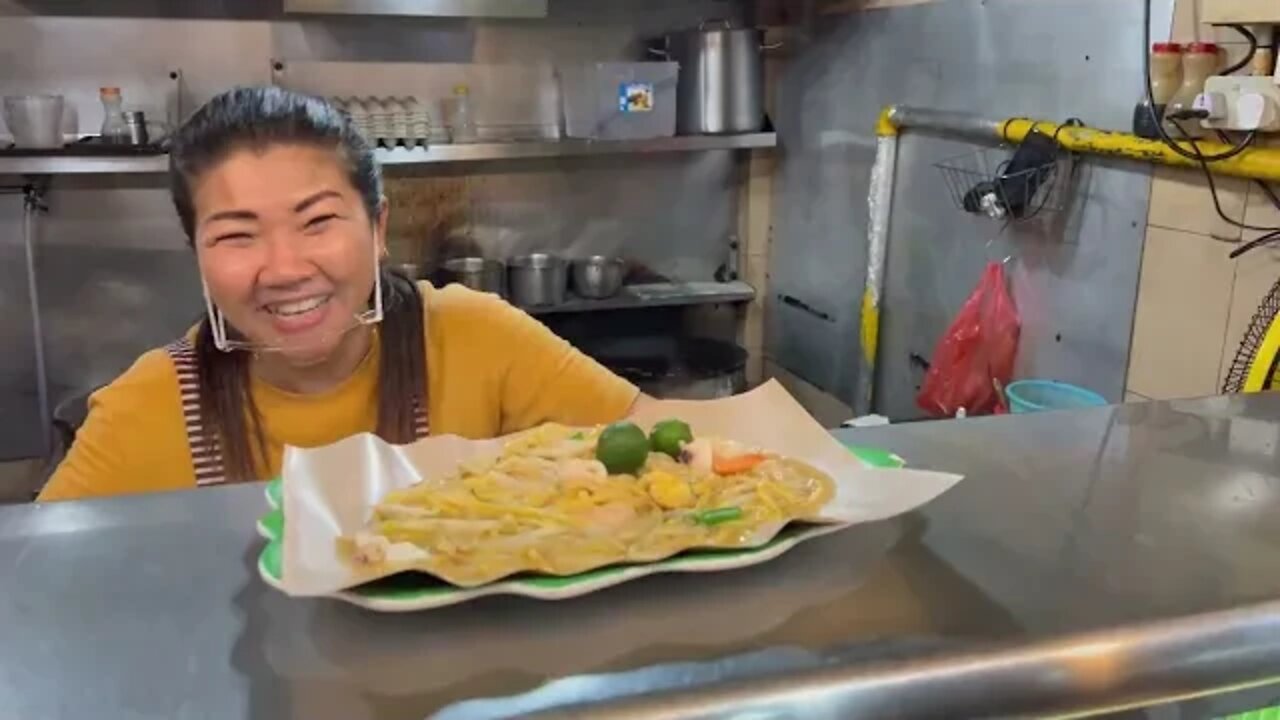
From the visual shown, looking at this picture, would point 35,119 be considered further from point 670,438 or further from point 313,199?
point 670,438

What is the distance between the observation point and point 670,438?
0.81 m

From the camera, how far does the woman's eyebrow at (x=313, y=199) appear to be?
1.20 meters

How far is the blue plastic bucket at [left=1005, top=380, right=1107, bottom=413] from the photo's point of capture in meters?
1.99

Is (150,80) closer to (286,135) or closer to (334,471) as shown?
(286,135)

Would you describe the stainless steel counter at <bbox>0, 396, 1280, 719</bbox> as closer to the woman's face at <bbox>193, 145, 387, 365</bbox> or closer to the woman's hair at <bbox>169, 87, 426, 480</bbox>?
the woman's face at <bbox>193, 145, 387, 365</bbox>

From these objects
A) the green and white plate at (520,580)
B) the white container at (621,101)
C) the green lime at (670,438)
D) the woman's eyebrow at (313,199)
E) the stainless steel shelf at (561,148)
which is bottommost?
the green and white plate at (520,580)

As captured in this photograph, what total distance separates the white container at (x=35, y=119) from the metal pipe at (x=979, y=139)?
187cm

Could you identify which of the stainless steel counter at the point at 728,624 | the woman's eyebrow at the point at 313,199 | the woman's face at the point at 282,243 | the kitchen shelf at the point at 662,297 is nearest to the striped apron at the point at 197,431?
the woman's face at the point at 282,243

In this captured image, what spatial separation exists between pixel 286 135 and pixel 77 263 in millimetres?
2021

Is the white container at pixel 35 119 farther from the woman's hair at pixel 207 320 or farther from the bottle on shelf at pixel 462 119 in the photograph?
the woman's hair at pixel 207 320

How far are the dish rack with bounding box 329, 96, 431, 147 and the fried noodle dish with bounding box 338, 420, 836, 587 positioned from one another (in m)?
2.19

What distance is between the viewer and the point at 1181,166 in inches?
71.3

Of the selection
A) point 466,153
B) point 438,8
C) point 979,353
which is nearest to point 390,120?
point 466,153

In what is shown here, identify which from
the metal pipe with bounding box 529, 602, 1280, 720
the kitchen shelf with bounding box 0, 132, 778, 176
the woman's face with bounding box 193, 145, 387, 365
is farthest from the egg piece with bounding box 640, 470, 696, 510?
the kitchen shelf with bounding box 0, 132, 778, 176
